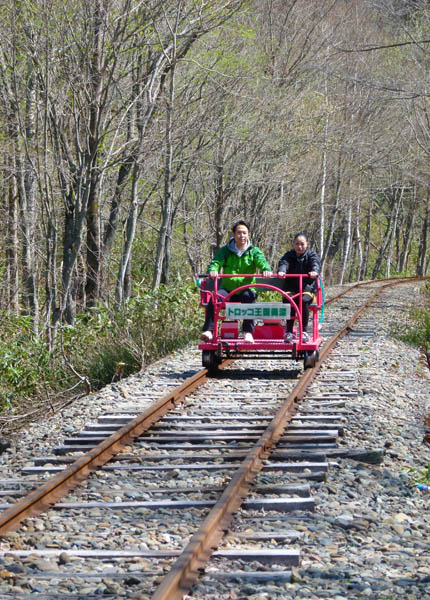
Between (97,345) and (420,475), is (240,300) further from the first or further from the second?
(420,475)

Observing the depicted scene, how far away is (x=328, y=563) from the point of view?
466cm

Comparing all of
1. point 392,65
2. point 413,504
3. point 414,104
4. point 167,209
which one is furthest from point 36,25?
point 392,65

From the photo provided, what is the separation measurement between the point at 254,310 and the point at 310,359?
107 centimetres

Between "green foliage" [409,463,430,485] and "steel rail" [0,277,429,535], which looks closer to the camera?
"steel rail" [0,277,429,535]

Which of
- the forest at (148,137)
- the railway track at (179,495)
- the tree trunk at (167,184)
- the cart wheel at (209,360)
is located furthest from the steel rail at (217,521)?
the tree trunk at (167,184)

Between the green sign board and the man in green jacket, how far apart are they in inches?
8.8

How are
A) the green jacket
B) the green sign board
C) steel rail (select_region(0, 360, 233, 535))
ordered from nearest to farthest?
steel rail (select_region(0, 360, 233, 535))
the green sign board
the green jacket

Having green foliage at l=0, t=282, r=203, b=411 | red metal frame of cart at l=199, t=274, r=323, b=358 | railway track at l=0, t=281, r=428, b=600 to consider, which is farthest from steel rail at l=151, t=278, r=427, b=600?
green foliage at l=0, t=282, r=203, b=411

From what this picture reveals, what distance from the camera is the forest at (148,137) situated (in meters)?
14.4

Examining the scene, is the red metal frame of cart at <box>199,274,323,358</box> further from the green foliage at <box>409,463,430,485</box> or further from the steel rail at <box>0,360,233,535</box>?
the green foliage at <box>409,463,430,485</box>

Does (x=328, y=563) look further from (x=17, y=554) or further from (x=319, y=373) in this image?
(x=319, y=373)

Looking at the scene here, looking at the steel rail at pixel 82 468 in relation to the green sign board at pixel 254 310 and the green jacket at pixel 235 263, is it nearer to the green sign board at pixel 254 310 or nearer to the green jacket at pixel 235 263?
the green sign board at pixel 254 310

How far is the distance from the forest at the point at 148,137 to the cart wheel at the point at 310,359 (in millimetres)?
2562

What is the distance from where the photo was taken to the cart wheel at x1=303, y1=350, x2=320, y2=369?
1151 cm
